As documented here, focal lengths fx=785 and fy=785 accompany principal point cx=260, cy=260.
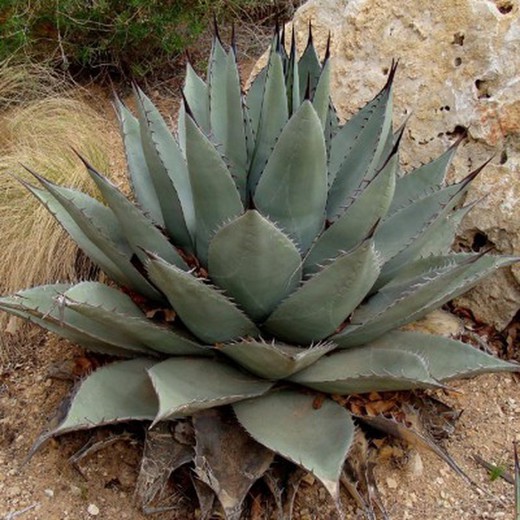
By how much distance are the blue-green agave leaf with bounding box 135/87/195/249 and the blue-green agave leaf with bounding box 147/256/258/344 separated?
0.95ft

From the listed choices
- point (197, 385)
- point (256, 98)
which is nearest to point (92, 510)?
point (197, 385)

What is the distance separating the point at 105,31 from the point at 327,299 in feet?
10.4

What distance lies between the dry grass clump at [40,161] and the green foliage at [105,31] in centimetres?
22

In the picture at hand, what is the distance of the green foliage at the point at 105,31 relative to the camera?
4.31 metres

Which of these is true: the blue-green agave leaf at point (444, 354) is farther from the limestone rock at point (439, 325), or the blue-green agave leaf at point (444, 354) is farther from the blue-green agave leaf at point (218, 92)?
the blue-green agave leaf at point (218, 92)

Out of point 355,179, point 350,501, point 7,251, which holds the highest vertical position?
point 355,179

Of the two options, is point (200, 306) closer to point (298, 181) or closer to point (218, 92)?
point (298, 181)

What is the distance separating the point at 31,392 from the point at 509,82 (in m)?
1.94

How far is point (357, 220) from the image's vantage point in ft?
6.73

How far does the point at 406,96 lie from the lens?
2893 millimetres

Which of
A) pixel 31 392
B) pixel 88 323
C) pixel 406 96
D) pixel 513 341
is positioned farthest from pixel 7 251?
pixel 513 341

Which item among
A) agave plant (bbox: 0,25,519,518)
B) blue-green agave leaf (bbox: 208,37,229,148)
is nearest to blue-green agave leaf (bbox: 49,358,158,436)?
agave plant (bbox: 0,25,519,518)

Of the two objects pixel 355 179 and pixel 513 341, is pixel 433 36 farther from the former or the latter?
pixel 513 341

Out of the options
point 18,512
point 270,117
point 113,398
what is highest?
point 270,117
